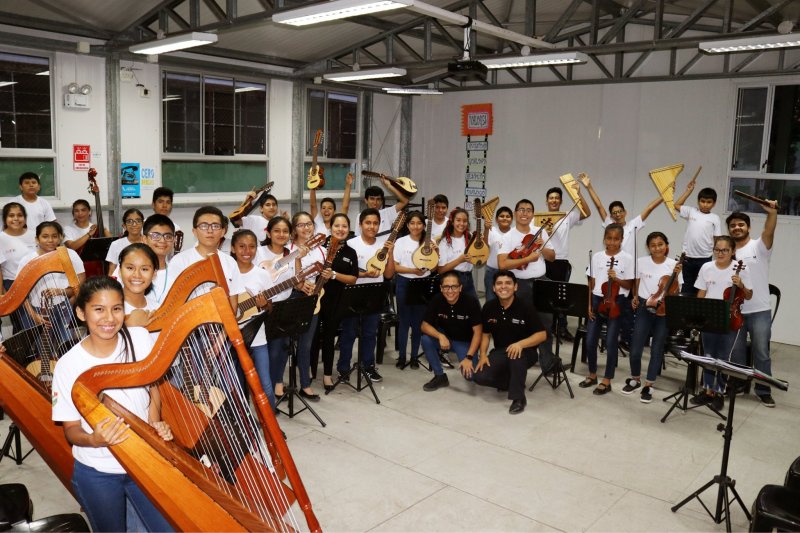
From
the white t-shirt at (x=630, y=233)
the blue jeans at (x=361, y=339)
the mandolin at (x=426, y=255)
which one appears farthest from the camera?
the white t-shirt at (x=630, y=233)

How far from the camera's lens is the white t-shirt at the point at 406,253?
7.43 metres

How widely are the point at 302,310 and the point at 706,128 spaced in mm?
7359

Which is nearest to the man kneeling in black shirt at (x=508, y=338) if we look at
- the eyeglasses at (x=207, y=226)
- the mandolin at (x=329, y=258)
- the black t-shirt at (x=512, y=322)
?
the black t-shirt at (x=512, y=322)

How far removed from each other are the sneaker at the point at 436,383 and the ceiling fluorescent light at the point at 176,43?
4.36 m

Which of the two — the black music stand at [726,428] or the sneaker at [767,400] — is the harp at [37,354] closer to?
the black music stand at [726,428]

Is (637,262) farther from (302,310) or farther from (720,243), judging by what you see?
(302,310)

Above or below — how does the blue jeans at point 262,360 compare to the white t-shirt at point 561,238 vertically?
below

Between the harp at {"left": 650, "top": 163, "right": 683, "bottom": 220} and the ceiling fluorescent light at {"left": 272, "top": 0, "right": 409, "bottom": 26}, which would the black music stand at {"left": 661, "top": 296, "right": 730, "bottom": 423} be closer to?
the harp at {"left": 650, "top": 163, "right": 683, "bottom": 220}

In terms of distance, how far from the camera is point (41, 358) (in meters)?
4.14

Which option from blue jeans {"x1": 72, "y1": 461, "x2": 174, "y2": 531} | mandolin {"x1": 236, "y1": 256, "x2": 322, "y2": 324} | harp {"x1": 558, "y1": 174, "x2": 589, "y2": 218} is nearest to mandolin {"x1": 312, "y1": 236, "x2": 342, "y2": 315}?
mandolin {"x1": 236, "y1": 256, "x2": 322, "y2": 324}

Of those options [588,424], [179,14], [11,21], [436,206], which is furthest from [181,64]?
[588,424]

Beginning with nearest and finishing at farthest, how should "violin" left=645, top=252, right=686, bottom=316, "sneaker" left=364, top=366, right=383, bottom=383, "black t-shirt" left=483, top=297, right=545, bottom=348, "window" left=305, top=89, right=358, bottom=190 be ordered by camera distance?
"violin" left=645, top=252, right=686, bottom=316
"black t-shirt" left=483, top=297, right=545, bottom=348
"sneaker" left=364, top=366, right=383, bottom=383
"window" left=305, top=89, right=358, bottom=190

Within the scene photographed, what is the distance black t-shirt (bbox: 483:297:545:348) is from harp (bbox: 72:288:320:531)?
3708 mm

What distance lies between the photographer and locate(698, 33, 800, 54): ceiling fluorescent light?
266 inches
